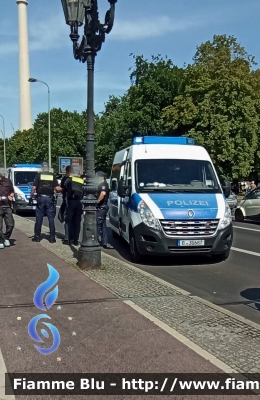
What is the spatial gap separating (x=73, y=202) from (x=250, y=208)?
392 inches

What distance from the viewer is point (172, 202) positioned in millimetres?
9109

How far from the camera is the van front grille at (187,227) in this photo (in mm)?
8945

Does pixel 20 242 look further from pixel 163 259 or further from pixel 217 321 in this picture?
pixel 217 321

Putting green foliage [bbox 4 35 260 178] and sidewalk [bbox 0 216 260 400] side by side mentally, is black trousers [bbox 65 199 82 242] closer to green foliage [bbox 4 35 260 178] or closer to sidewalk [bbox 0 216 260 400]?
sidewalk [bbox 0 216 260 400]

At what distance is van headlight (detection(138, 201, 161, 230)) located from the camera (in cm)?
895

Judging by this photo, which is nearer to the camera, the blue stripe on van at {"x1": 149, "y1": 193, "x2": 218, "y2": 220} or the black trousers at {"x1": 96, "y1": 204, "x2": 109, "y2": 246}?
the blue stripe on van at {"x1": 149, "y1": 193, "x2": 218, "y2": 220}

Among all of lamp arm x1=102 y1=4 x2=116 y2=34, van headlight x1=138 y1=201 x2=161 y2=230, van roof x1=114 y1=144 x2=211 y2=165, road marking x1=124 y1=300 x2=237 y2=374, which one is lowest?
road marking x1=124 y1=300 x2=237 y2=374

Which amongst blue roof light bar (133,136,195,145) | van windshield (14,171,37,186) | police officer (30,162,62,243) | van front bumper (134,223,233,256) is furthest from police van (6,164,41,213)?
van front bumper (134,223,233,256)

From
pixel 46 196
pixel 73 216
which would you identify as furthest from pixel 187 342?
pixel 46 196

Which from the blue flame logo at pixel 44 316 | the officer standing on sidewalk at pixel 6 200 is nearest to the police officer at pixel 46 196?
the officer standing on sidewalk at pixel 6 200

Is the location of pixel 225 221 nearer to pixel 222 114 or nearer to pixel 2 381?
pixel 2 381

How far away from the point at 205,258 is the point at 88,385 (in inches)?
257

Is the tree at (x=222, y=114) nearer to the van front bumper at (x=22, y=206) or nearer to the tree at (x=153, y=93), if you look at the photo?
the tree at (x=153, y=93)

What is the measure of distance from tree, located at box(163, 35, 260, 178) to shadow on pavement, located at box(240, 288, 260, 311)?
1098 inches
